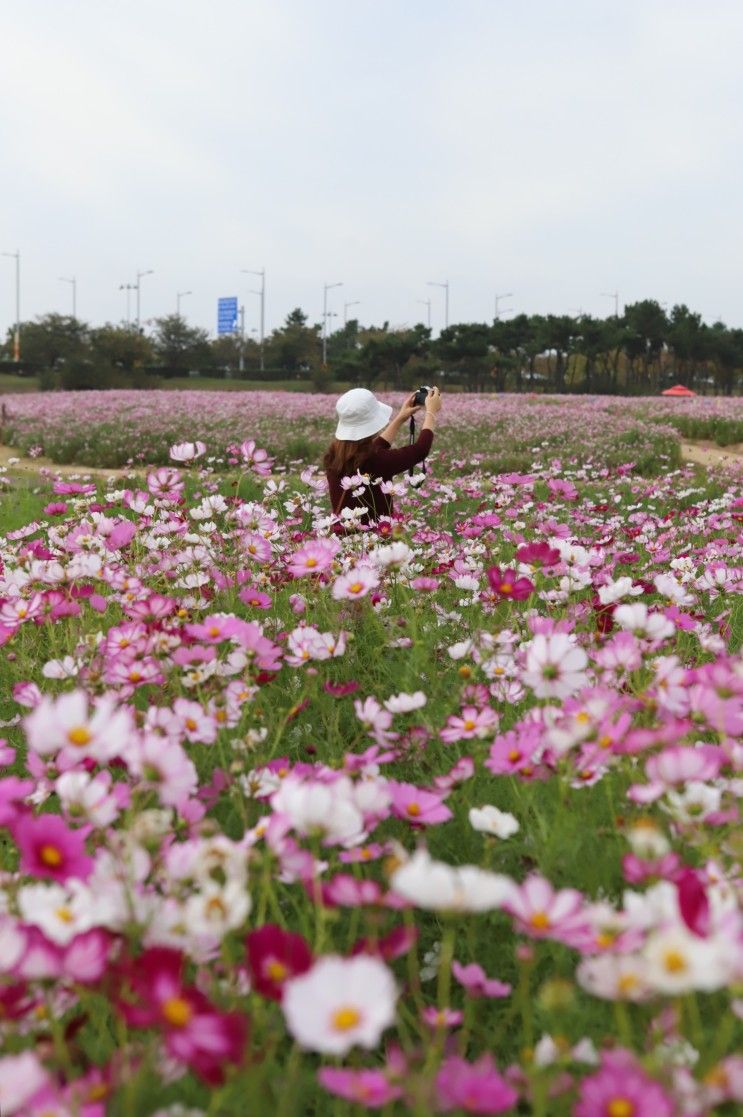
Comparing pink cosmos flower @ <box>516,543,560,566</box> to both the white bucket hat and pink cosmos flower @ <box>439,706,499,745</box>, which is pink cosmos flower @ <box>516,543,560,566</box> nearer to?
pink cosmos flower @ <box>439,706,499,745</box>

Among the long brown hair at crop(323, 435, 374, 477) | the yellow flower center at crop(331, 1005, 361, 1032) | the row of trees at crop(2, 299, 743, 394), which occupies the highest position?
the row of trees at crop(2, 299, 743, 394)

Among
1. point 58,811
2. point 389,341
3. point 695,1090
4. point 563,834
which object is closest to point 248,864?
point 695,1090

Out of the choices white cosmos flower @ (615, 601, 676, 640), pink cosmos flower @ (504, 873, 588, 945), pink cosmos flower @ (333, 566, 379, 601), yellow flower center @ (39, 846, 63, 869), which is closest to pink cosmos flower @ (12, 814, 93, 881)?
yellow flower center @ (39, 846, 63, 869)

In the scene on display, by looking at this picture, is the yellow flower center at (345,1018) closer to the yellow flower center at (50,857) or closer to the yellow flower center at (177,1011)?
the yellow flower center at (177,1011)

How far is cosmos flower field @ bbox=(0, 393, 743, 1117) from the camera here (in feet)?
2.59

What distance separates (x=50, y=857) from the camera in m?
1.00

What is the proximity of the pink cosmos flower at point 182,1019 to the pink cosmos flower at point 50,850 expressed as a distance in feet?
0.60

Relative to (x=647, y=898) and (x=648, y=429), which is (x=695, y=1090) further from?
(x=648, y=429)

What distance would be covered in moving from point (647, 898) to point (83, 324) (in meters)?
58.3

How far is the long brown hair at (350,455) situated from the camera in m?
4.90

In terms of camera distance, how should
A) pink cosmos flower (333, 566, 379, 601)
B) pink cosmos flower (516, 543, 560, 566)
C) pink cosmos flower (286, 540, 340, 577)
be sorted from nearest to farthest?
pink cosmos flower (333, 566, 379, 601)
pink cosmos flower (516, 543, 560, 566)
pink cosmos flower (286, 540, 340, 577)

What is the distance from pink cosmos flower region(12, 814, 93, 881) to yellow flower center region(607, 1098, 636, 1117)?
0.55 metres

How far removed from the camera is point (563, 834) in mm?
1630

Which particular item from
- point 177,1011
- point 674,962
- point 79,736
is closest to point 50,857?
point 79,736
